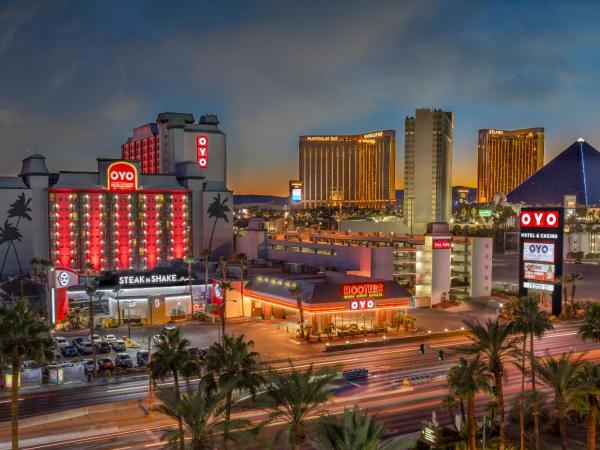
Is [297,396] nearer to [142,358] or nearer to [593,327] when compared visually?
[593,327]

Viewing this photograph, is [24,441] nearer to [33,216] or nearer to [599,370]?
[599,370]

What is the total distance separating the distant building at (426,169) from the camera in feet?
522

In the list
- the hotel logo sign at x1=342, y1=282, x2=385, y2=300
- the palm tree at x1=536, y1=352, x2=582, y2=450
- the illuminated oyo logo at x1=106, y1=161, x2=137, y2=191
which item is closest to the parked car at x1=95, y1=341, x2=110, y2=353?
the hotel logo sign at x1=342, y1=282, x2=385, y2=300

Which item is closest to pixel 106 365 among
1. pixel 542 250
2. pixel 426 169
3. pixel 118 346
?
pixel 118 346

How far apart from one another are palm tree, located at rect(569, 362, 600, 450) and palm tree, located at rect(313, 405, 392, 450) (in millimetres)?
13136

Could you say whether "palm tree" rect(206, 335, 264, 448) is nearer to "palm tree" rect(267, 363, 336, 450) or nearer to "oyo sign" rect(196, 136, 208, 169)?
"palm tree" rect(267, 363, 336, 450)

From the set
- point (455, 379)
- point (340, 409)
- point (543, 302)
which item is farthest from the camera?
point (543, 302)

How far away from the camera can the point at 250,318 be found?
82500 mm

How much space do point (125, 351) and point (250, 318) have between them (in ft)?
68.3

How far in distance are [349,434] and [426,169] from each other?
144 metres

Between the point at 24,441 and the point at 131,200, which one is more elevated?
the point at 131,200

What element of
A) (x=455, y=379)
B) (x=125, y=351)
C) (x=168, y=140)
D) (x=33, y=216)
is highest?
(x=168, y=140)


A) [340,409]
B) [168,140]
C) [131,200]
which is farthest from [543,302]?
[168,140]

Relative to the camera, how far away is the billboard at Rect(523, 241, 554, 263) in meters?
82.1
